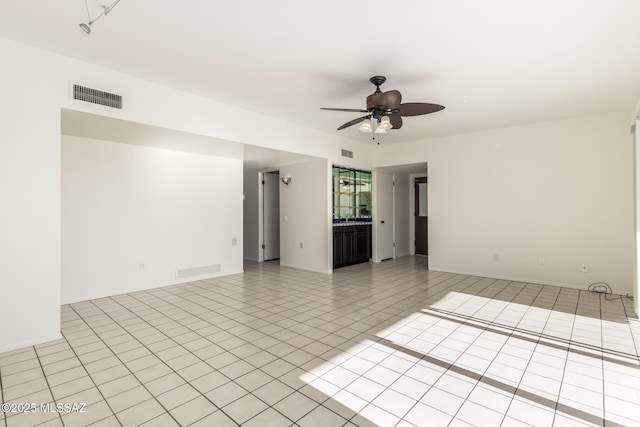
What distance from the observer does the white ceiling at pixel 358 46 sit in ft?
7.69

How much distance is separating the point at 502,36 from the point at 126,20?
3.05 metres

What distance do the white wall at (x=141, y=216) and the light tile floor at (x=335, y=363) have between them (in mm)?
577

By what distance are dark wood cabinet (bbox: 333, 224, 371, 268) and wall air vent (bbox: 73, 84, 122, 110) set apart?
411 cm

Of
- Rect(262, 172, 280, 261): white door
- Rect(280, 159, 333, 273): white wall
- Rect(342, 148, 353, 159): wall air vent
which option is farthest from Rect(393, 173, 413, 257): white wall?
Rect(262, 172, 280, 261): white door

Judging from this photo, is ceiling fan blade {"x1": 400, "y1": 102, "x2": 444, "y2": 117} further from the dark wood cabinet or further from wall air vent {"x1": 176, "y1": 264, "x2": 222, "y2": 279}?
wall air vent {"x1": 176, "y1": 264, "x2": 222, "y2": 279}

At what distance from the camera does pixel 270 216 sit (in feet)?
25.1

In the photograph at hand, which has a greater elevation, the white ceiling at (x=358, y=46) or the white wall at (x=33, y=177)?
the white ceiling at (x=358, y=46)

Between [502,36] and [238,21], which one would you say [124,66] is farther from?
[502,36]

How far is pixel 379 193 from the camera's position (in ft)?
24.2

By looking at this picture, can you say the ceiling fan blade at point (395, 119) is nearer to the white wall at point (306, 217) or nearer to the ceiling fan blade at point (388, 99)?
the ceiling fan blade at point (388, 99)

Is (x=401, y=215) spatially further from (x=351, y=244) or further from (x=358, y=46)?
(x=358, y=46)

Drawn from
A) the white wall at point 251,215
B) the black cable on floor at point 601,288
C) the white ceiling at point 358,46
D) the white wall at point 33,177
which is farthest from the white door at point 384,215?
the white wall at point 33,177

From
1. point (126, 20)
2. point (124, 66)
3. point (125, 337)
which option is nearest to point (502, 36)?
point (126, 20)

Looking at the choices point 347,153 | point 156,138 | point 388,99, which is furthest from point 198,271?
point 388,99
